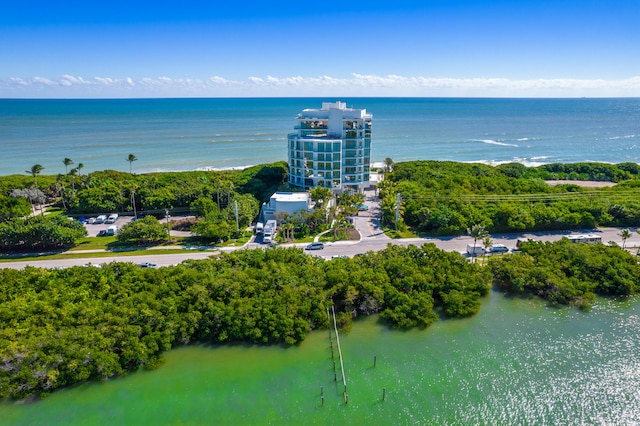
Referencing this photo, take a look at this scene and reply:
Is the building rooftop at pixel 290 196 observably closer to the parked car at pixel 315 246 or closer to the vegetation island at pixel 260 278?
the vegetation island at pixel 260 278

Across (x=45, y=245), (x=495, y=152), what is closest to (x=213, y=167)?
(x=45, y=245)

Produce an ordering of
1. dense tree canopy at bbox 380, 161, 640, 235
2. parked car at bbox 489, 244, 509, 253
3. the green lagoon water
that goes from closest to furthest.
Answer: the green lagoon water < parked car at bbox 489, 244, 509, 253 < dense tree canopy at bbox 380, 161, 640, 235

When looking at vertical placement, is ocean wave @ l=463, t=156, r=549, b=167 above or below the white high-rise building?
below

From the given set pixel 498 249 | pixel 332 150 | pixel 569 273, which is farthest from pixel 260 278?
pixel 332 150

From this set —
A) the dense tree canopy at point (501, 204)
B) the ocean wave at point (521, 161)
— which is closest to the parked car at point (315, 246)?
the dense tree canopy at point (501, 204)

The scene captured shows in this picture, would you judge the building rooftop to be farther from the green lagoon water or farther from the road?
the green lagoon water

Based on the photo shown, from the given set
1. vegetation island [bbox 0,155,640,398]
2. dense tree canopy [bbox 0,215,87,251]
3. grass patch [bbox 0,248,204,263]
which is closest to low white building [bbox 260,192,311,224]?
vegetation island [bbox 0,155,640,398]
